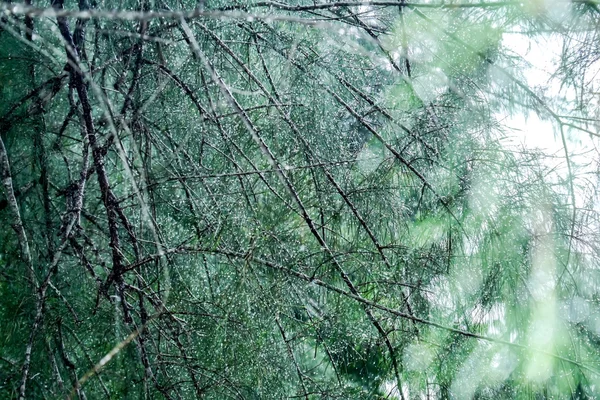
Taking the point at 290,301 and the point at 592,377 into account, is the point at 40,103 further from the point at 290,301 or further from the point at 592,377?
the point at 592,377

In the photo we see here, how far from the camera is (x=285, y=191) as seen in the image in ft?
3.33

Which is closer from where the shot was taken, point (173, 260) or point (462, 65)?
point (173, 260)

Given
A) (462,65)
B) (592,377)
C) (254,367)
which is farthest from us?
(592,377)

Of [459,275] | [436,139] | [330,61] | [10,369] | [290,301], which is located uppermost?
[330,61]

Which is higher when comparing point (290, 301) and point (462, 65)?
point (462, 65)

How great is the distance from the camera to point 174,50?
1.17 metres

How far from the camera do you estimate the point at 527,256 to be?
1.33m

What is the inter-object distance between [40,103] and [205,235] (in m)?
0.40

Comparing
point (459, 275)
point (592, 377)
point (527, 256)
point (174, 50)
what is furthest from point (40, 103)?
point (592, 377)

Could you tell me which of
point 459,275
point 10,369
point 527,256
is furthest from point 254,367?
point 527,256

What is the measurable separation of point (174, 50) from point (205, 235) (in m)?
0.40

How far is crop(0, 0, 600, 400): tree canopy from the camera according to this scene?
37.3 inches

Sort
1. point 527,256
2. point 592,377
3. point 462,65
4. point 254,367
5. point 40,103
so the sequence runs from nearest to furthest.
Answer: point 254,367 < point 40,103 < point 462,65 < point 527,256 < point 592,377

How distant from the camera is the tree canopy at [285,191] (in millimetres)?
947
